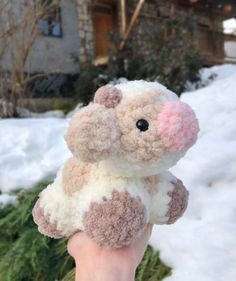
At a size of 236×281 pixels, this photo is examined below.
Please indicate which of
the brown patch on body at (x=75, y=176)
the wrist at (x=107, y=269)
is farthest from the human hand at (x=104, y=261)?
the brown patch on body at (x=75, y=176)

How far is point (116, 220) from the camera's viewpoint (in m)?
0.84

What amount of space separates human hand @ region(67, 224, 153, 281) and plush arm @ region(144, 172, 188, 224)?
78 millimetres

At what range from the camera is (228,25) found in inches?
550

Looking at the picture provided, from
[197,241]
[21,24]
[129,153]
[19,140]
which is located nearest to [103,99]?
[129,153]

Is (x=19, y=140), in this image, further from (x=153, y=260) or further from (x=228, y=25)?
(x=228, y=25)

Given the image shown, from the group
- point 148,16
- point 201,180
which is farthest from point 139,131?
point 148,16

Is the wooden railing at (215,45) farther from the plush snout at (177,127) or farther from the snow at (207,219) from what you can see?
the plush snout at (177,127)

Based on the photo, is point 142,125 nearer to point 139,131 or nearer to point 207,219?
point 139,131

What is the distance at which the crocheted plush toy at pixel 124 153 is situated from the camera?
0.80m

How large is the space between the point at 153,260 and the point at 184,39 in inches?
221

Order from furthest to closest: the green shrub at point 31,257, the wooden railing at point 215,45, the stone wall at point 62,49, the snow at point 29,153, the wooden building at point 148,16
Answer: the wooden railing at point 215,45
the wooden building at point 148,16
the stone wall at point 62,49
the snow at point 29,153
the green shrub at point 31,257

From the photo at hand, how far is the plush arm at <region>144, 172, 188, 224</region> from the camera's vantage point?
36.8 inches

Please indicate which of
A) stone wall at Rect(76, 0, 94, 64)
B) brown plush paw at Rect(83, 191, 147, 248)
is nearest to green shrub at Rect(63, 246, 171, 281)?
A: brown plush paw at Rect(83, 191, 147, 248)

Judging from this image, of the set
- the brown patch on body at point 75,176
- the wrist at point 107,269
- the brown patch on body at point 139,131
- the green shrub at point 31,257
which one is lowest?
the green shrub at point 31,257
